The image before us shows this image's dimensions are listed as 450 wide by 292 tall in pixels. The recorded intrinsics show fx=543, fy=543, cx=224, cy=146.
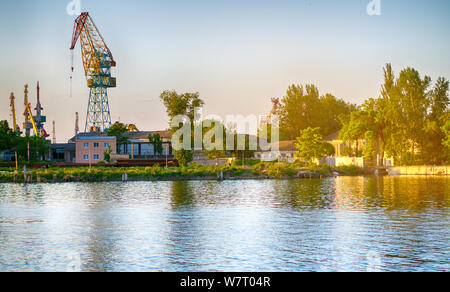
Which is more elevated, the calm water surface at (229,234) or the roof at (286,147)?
the roof at (286,147)

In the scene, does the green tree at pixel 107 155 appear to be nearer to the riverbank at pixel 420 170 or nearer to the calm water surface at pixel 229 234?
the riverbank at pixel 420 170

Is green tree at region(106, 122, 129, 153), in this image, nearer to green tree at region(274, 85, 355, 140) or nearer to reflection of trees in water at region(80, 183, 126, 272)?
green tree at region(274, 85, 355, 140)

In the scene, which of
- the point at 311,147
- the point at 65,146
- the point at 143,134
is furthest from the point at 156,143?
the point at 311,147

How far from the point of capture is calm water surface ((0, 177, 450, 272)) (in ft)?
59.8

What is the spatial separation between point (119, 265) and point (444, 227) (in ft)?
49.8

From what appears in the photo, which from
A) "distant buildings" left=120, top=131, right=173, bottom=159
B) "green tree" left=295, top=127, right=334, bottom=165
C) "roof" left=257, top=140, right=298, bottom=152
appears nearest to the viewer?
"green tree" left=295, top=127, right=334, bottom=165

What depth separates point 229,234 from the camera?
78.9ft

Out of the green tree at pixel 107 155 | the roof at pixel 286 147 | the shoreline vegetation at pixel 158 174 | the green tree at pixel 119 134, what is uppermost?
the green tree at pixel 119 134

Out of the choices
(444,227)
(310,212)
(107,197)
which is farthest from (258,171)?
(444,227)

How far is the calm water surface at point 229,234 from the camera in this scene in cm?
1822

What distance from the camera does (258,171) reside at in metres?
71.9

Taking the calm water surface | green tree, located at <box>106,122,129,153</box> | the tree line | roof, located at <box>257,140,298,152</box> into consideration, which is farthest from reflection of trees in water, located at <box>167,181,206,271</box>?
roof, located at <box>257,140,298,152</box>

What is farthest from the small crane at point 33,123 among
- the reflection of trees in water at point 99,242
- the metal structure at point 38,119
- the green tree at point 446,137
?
the reflection of trees in water at point 99,242
